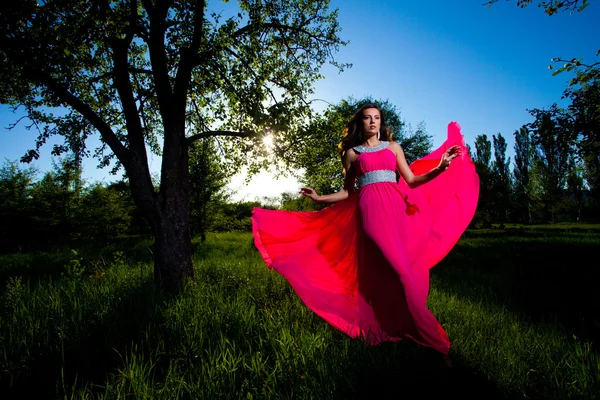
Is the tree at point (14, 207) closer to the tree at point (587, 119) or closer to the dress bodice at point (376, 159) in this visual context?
the dress bodice at point (376, 159)

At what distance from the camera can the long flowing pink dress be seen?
2.71 meters

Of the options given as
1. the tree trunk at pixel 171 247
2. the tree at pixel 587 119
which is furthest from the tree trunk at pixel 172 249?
the tree at pixel 587 119

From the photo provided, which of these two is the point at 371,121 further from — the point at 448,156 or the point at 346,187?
the point at 448,156

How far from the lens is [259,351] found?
2555 mm

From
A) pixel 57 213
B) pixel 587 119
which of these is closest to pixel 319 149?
pixel 587 119

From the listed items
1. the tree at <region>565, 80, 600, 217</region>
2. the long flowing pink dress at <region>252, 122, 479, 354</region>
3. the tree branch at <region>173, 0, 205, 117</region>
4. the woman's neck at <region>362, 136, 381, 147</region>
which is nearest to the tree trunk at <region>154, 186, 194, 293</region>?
the long flowing pink dress at <region>252, 122, 479, 354</region>

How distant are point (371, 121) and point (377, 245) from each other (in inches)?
63.6

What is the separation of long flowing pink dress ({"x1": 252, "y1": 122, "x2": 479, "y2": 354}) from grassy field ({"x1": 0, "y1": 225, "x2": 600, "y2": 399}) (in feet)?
0.94

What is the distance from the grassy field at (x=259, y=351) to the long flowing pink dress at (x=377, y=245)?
0.94 ft

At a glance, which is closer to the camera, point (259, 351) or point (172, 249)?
point (259, 351)

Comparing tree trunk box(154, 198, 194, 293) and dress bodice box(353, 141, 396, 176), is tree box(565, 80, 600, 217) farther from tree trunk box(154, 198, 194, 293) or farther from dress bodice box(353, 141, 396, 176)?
tree trunk box(154, 198, 194, 293)

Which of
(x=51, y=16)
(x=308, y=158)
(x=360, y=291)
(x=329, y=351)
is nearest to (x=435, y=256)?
(x=360, y=291)

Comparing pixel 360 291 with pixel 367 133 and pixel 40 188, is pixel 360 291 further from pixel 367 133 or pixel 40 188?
pixel 40 188

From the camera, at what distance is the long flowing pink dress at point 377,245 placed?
2.71 metres
